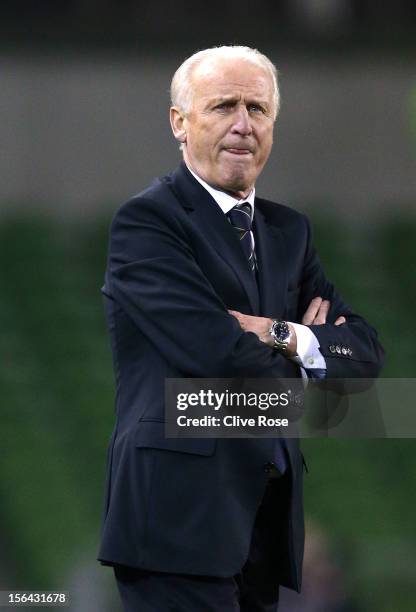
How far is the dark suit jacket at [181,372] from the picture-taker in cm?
173

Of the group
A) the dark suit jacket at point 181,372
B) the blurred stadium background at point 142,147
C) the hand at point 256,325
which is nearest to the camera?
the dark suit jacket at point 181,372

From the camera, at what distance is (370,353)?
1.98 meters

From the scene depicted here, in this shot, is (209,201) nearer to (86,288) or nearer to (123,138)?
(86,288)

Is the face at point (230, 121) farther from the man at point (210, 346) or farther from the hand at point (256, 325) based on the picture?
the hand at point (256, 325)

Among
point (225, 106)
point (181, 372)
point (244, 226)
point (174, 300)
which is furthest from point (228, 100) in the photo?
point (181, 372)

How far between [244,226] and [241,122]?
0.18m

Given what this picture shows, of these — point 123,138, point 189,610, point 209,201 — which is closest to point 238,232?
point 209,201

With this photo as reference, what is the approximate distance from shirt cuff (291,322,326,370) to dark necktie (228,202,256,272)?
143 mm

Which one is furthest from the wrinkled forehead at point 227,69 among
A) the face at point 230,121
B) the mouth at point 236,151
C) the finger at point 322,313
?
the finger at point 322,313

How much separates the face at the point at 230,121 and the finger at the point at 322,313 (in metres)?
0.27

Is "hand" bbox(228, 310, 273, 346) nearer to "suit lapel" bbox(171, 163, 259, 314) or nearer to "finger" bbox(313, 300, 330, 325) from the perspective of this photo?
"suit lapel" bbox(171, 163, 259, 314)

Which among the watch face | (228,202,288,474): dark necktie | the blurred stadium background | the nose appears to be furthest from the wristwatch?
the blurred stadium background

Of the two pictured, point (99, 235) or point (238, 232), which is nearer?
point (238, 232)

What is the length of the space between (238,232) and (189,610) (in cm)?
64
